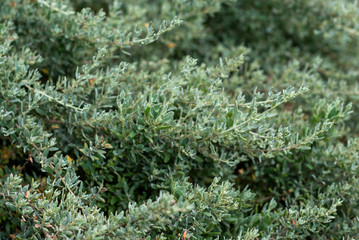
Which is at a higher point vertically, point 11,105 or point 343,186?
point 11,105

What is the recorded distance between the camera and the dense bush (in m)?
1.81

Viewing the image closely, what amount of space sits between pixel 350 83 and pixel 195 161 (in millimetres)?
1756

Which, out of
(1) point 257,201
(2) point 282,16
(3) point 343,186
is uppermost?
(2) point 282,16

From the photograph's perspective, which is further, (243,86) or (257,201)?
(243,86)

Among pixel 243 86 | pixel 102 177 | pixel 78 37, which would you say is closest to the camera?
pixel 102 177

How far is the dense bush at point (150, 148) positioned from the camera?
5.93ft

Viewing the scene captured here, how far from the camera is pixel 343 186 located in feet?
7.00

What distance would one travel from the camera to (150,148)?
2006 millimetres

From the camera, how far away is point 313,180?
2.33 m

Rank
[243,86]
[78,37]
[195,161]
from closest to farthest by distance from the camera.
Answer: [195,161]
[78,37]
[243,86]

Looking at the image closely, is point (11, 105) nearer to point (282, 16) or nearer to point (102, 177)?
point (102, 177)

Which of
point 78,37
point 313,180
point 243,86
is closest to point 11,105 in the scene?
point 78,37

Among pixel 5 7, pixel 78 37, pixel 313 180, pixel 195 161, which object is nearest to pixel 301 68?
pixel 313 180

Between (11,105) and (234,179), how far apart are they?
4.21ft
